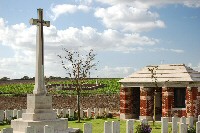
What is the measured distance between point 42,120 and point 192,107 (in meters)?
12.0

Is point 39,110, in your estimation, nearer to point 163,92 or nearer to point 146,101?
point 146,101

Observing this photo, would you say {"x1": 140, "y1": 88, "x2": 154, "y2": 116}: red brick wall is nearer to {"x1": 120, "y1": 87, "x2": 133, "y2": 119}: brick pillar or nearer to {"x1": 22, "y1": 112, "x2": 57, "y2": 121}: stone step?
{"x1": 120, "y1": 87, "x2": 133, "y2": 119}: brick pillar

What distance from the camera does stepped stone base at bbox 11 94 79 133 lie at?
1730 centimetres

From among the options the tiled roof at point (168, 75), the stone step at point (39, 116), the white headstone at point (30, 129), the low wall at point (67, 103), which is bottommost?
the low wall at point (67, 103)

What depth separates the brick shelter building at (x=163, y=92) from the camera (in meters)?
25.2

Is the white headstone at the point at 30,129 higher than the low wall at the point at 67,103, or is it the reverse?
the white headstone at the point at 30,129

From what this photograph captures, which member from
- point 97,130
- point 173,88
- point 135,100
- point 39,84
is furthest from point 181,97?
point 39,84

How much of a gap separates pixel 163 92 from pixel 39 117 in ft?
37.4

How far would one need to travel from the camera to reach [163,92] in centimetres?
2608

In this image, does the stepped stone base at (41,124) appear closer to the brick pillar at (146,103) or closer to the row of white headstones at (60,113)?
the row of white headstones at (60,113)

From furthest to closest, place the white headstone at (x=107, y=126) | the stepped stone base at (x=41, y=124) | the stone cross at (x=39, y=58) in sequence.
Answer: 1. the stone cross at (x=39, y=58)
2. the stepped stone base at (x=41, y=124)
3. the white headstone at (x=107, y=126)

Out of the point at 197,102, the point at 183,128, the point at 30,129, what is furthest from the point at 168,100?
the point at 30,129

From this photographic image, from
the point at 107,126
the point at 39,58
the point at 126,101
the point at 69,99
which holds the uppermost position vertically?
the point at 39,58

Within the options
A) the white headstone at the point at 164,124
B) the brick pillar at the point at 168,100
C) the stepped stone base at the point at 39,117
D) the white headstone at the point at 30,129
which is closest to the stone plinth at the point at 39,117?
the stepped stone base at the point at 39,117
